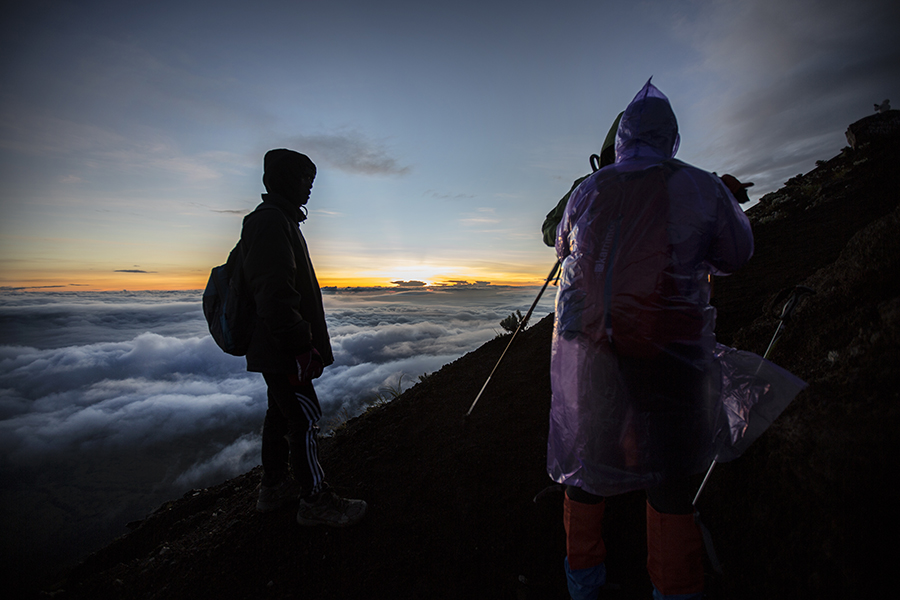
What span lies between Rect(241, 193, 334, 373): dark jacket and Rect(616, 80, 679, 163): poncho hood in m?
1.97

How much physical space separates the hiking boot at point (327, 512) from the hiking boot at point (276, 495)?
253 mm

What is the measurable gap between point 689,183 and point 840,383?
113 cm

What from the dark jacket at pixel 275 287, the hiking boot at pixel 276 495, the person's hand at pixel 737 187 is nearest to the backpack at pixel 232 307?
the dark jacket at pixel 275 287

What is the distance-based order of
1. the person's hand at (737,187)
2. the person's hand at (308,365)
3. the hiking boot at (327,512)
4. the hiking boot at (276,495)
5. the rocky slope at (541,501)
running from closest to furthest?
the rocky slope at (541,501), the person's hand at (737,187), the person's hand at (308,365), the hiking boot at (327,512), the hiking boot at (276,495)

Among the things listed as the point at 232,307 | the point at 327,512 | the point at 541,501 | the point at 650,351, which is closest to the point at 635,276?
the point at 650,351

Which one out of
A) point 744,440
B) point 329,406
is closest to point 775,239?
point 744,440

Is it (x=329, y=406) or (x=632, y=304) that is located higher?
(x=632, y=304)

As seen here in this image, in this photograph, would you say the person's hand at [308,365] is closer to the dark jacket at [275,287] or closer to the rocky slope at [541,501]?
the dark jacket at [275,287]

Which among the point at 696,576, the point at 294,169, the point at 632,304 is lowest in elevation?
the point at 696,576

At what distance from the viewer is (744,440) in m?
1.43

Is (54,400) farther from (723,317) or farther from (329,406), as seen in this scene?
(723,317)

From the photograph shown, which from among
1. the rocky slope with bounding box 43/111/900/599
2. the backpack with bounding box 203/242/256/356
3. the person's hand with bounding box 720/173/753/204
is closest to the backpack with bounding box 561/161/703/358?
the person's hand with bounding box 720/173/753/204

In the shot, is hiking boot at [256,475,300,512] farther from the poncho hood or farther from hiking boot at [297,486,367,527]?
the poncho hood

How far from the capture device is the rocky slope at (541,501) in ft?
4.09
